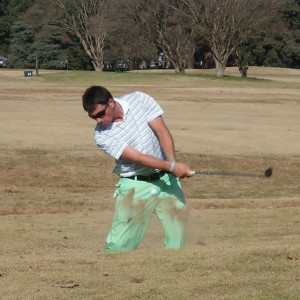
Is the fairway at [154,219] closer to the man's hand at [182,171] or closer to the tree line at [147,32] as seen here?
the man's hand at [182,171]

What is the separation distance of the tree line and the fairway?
23.6m

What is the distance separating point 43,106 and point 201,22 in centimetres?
3608

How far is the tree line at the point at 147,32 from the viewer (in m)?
69.7

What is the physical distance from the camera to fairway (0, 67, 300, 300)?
6012mm

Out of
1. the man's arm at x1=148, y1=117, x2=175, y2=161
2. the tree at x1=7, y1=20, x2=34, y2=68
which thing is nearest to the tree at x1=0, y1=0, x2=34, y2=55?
the tree at x1=7, y1=20, x2=34, y2=68

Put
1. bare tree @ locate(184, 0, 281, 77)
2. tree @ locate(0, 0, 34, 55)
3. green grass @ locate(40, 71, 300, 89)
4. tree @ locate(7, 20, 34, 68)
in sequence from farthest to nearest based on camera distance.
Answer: tree @ locate(0, 0, 34, 55) < tree @ locate(7, 20, 34, 68) < bare tree @ locate(184, 0, 281, 77) < green grass @ locate(40, 71, 300, 89)

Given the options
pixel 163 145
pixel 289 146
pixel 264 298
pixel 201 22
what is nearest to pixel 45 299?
pixel 264 298

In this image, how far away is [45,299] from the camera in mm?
5547

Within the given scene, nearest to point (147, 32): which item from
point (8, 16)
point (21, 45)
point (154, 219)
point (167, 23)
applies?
point (167, 23)

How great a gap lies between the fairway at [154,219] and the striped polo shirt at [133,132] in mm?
798

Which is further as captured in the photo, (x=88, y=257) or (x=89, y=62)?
(x=89, y=62)

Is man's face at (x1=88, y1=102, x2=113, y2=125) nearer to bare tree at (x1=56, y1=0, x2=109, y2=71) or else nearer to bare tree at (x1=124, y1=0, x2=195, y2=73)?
bare tree at (x1=124, y1=0, x2=195, y2=73)

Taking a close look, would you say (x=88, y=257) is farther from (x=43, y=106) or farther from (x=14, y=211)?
(x=43, y=106)

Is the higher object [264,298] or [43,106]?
[264,298]
